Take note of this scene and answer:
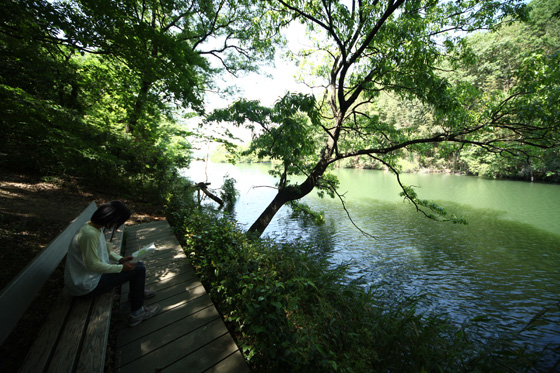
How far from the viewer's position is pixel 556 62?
139 inches

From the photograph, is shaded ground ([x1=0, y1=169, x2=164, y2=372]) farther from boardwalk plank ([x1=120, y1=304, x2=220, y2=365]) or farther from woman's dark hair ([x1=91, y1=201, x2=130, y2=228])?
woman's dark hair ([x1=91, y1=201, x2=130, y2=228])

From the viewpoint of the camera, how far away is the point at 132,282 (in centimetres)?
256

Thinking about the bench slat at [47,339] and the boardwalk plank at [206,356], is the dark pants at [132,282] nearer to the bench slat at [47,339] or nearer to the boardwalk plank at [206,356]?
the bench slat at [47,339]

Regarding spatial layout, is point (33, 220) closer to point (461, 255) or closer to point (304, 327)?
point (304, 327)

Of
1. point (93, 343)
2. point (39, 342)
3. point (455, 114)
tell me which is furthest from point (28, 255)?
point (455, 114)

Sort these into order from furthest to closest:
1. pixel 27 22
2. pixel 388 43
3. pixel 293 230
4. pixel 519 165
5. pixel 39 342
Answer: pixel 519 165, pixel 293 230, pixel 388 43, pixel 27 22, pixel 39 342

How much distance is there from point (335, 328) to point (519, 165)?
42022 millimetres

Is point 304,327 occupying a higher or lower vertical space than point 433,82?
lower

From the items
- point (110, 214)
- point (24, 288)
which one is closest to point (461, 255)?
point (110, 214)

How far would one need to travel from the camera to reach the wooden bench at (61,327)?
1.66 metres

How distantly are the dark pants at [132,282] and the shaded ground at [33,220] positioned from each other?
1.79 ft

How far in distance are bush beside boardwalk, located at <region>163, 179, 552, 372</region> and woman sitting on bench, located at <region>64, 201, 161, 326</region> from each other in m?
0.92

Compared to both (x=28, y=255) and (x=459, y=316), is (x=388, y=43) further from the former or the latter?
(x=28, y=255)

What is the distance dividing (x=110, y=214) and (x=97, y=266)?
0.58 meters
